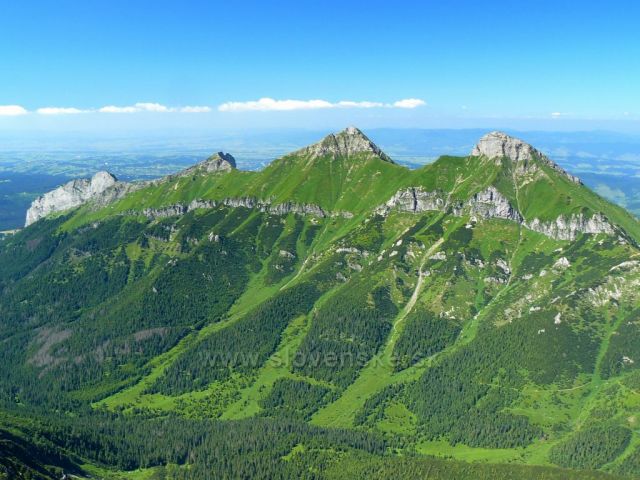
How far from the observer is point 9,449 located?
639ft

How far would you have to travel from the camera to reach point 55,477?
195 m

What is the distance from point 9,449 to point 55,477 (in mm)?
18746
